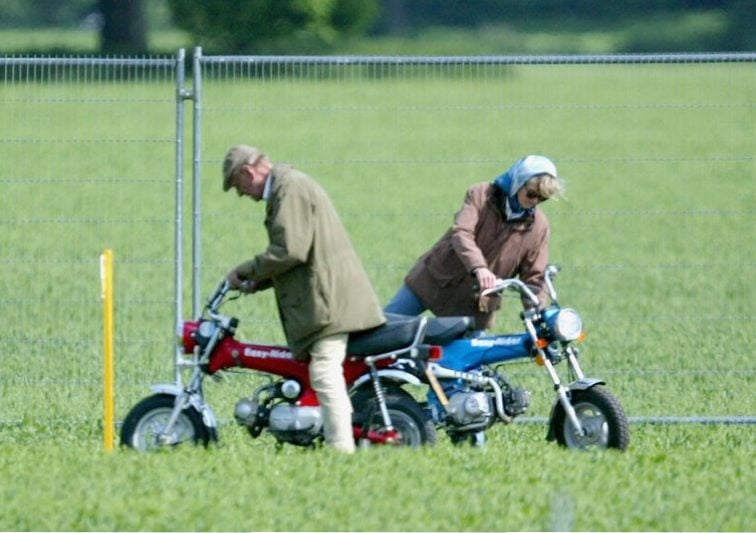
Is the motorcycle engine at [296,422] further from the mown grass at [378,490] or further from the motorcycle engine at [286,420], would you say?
the mown grass at [378,490]

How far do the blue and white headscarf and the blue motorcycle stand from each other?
562 millimetres

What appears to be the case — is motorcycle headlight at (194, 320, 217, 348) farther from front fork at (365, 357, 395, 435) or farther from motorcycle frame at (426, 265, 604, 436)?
motorcycle frame at (426, 265, 604, 436)

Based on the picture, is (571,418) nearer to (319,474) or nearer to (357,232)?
(319,474)

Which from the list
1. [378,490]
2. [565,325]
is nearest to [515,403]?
[565,325]

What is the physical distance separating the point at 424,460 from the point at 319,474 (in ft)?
1.81

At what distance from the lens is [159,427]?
9.57 meters

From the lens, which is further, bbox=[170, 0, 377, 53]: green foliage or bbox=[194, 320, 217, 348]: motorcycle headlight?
bbox=[170, 0, 377, 53]: green foliage

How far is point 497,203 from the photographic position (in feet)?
33.5

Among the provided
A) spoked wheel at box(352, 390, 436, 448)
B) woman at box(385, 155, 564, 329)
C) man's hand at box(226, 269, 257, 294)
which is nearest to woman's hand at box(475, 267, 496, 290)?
woman at box(385, 155, 564, 329)

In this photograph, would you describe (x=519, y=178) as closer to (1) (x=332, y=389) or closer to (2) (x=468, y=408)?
(2) (x=468, y=408)

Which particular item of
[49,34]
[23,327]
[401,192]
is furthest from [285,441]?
[49,34]

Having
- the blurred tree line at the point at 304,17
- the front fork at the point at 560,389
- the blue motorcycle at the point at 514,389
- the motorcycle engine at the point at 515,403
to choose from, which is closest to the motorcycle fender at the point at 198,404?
the blue motorcycle at the point at 514,389

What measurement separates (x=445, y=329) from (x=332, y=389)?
711 millimetres

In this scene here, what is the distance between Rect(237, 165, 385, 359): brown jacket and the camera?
9172 mm
